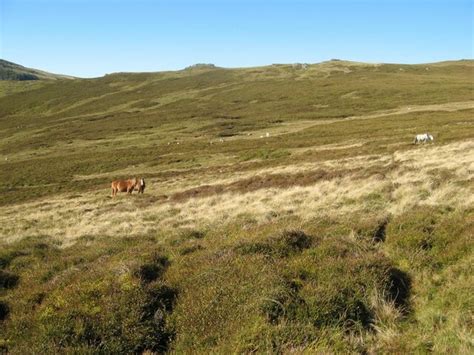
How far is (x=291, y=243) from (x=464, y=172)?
11.4 m

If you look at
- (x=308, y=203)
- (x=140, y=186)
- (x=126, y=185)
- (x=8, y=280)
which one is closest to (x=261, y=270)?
(x=8, y=280)

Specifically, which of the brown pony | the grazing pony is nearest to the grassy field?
the brown pony

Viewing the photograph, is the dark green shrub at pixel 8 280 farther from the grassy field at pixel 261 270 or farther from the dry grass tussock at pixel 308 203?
the dry grass tussock at pixel 308 203

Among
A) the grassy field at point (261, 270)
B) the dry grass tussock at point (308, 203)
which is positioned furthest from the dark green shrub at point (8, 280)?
the dry grass tussock at point (308, 203)

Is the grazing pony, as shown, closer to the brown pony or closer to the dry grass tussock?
the brown pony

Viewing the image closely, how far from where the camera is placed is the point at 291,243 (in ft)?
30.1

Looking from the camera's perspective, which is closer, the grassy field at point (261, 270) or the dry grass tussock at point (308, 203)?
the grassy field at point (261, 270)

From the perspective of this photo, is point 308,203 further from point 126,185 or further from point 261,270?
point 126,185

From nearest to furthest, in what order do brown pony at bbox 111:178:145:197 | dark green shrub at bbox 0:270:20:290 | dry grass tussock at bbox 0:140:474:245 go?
dark green shrub at bbox 0:270:20:290, dry grass tussock at bbox 0:140:474:245, brown pony at bbox 111:178:145:197

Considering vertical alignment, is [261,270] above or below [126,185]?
above

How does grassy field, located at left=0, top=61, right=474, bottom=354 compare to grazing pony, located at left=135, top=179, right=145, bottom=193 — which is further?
grazing pony, located at left=135, top=179, right=145, bottom=193

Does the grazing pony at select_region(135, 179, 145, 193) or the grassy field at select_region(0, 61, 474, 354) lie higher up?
the grassy field at select_region(0, 61, 474, 354)

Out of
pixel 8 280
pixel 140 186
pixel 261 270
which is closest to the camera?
pixel 261 270

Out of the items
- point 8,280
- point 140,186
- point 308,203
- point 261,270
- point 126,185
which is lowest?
point 140,186
